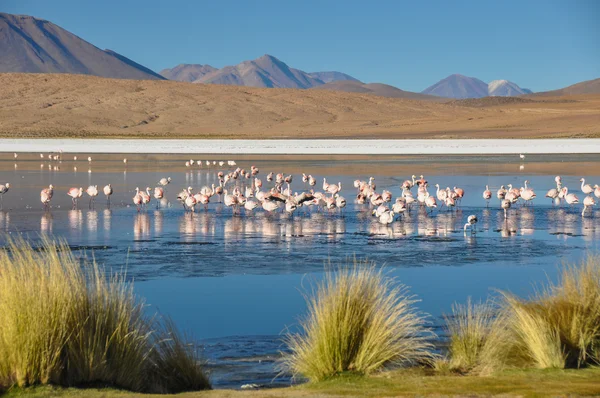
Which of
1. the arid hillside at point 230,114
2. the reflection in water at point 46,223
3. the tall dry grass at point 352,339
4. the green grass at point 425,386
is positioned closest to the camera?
the green grass at point 425,386

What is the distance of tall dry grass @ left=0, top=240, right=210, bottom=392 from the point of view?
263 inches

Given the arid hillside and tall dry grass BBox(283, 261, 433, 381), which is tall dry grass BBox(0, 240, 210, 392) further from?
the arid hillside

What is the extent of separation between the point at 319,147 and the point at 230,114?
165ft

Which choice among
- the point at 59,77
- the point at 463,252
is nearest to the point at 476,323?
the point at 463,252

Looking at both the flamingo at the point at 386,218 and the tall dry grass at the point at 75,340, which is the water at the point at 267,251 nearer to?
the flamingo at the point at 386,218

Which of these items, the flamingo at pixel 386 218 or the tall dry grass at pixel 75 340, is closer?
the tall dry grass at pixel 75 340

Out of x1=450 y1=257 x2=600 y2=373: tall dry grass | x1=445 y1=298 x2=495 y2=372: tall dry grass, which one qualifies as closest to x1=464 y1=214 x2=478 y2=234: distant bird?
x1=450 y1=257 x2=600 y2=373: tall dry grass

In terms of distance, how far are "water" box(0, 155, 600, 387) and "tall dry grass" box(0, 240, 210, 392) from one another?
591 millimetres

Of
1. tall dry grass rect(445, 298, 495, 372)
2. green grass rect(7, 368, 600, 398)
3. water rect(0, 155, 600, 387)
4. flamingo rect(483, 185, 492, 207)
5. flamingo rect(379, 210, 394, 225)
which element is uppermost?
flamingo rect(483, 185, 492, 207)

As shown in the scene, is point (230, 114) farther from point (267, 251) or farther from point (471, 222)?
point (267, 251)

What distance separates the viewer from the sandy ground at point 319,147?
51.1 m

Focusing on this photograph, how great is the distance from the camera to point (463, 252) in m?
14.1

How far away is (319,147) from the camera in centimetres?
5631

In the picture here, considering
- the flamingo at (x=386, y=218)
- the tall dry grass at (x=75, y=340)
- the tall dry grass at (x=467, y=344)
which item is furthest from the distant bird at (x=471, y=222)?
the tall dry grass at (x=75, y=340)
